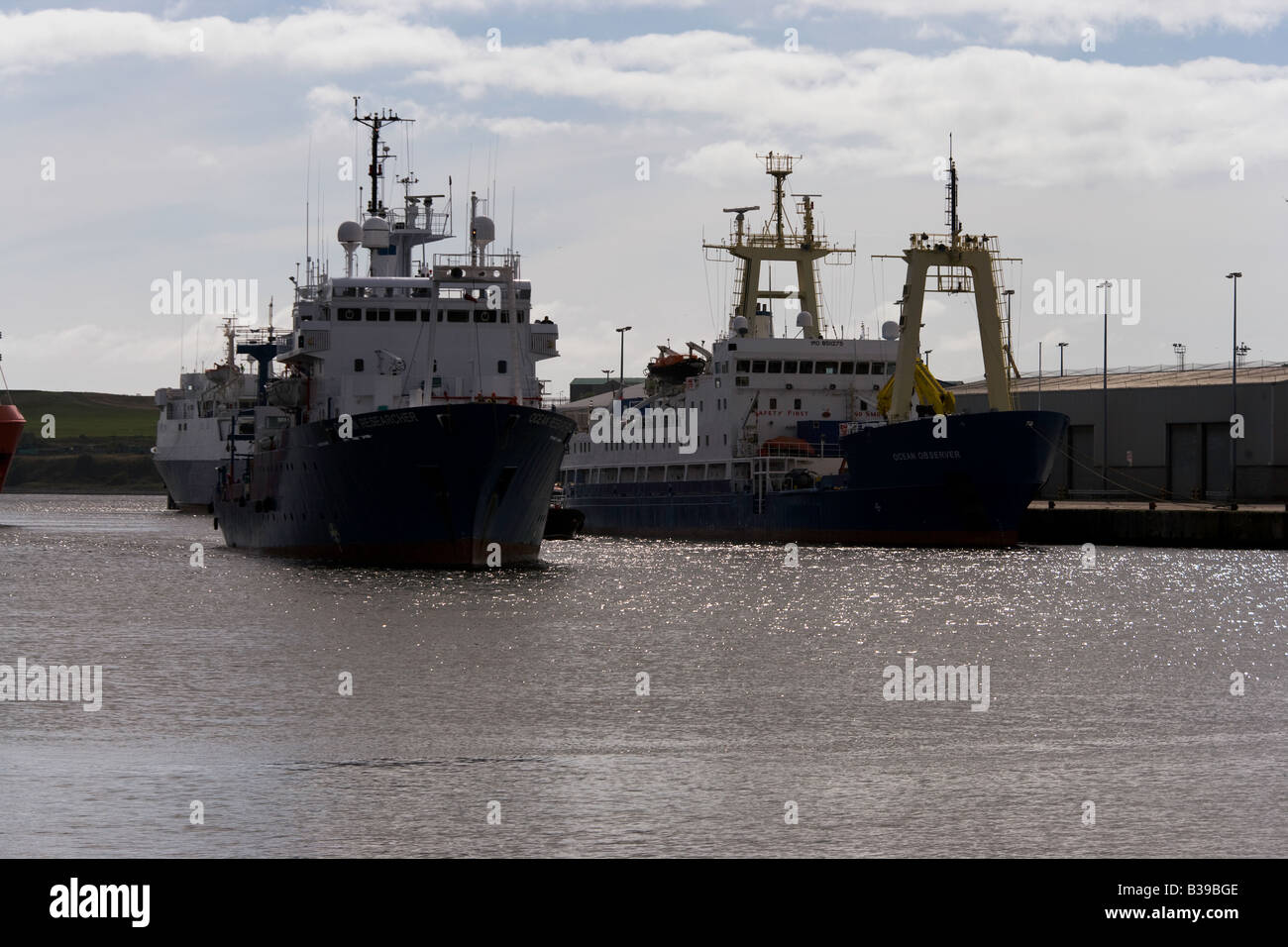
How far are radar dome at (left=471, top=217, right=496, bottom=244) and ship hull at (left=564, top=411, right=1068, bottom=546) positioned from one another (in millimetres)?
15043

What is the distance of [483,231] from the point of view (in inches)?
2238

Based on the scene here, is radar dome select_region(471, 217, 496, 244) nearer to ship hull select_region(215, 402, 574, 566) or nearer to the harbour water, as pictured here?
ship hull select_region(215, 402, 574, 566)

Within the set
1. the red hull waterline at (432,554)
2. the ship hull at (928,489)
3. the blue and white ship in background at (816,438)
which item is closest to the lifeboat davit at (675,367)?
the blue and white ship in background at (816,438)

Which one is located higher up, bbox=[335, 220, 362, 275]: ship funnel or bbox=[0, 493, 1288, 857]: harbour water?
bbox=[335, 220, 362, 275]: ship funnel

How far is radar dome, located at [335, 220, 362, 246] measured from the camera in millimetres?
62750

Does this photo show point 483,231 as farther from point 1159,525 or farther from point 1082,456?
point 1082,456

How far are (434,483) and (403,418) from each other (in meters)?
1.86

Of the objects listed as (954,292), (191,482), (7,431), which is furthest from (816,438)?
(191,482)

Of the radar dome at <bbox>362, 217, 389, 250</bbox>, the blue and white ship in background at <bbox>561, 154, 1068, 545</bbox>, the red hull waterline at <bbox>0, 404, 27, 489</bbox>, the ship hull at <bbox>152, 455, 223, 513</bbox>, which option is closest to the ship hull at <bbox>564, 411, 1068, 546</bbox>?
the blue and white ship in background at <bbox>561, 154, 1068, 545</bbox>

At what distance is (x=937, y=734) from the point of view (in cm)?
1881

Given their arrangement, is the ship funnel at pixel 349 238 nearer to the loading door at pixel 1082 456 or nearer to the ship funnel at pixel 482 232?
the ship funnel at pixel 482 232

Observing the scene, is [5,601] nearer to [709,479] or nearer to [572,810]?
[572,810]

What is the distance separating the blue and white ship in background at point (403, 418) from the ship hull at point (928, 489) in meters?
13.2

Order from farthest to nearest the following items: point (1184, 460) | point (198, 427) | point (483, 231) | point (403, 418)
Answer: point (198, 427) → point (1184, 460) → point (483, 231) → point (403, 418)
